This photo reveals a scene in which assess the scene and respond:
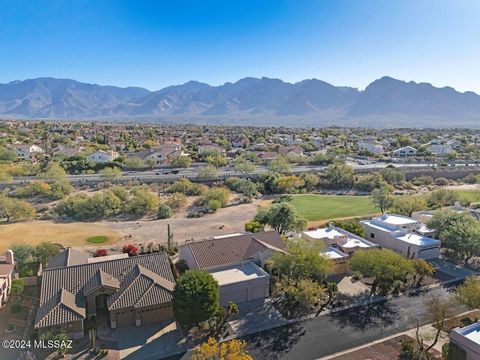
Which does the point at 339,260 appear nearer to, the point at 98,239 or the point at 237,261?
the point at 237,261

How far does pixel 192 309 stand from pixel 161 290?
4.25 meters

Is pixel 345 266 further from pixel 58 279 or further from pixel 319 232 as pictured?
pixel 58 279

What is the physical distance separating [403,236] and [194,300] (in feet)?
93.5

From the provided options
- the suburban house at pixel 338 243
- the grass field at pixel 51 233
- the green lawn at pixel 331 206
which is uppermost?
the suburban house at pixel 338 243

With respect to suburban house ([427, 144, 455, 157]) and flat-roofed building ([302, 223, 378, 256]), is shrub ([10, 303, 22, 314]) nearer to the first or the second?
flat-roofed building ([302, 223, 378, 256])

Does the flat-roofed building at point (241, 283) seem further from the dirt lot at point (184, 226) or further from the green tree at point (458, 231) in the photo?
the green tree at point (458, 231)

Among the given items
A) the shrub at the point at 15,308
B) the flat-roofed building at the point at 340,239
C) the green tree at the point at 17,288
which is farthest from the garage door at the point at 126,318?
the flat-roofed building at the point at 340,239

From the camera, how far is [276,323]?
A: 29188 millimetres

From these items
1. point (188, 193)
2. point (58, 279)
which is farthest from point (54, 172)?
point (58, 279)

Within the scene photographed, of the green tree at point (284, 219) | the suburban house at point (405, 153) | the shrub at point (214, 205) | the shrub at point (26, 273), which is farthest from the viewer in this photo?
the suburban house at point (405, 153)

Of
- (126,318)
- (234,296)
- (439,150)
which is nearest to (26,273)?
(126,318)

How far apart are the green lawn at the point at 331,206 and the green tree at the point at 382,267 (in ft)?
86.0

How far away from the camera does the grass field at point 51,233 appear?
49994 millimetres

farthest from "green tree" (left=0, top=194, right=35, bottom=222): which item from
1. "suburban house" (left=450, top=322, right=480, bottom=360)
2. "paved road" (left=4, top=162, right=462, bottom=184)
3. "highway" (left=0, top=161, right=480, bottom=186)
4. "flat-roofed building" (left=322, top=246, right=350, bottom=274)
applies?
"suburban house" (left=450, top=322, right=480, bottom=360)
